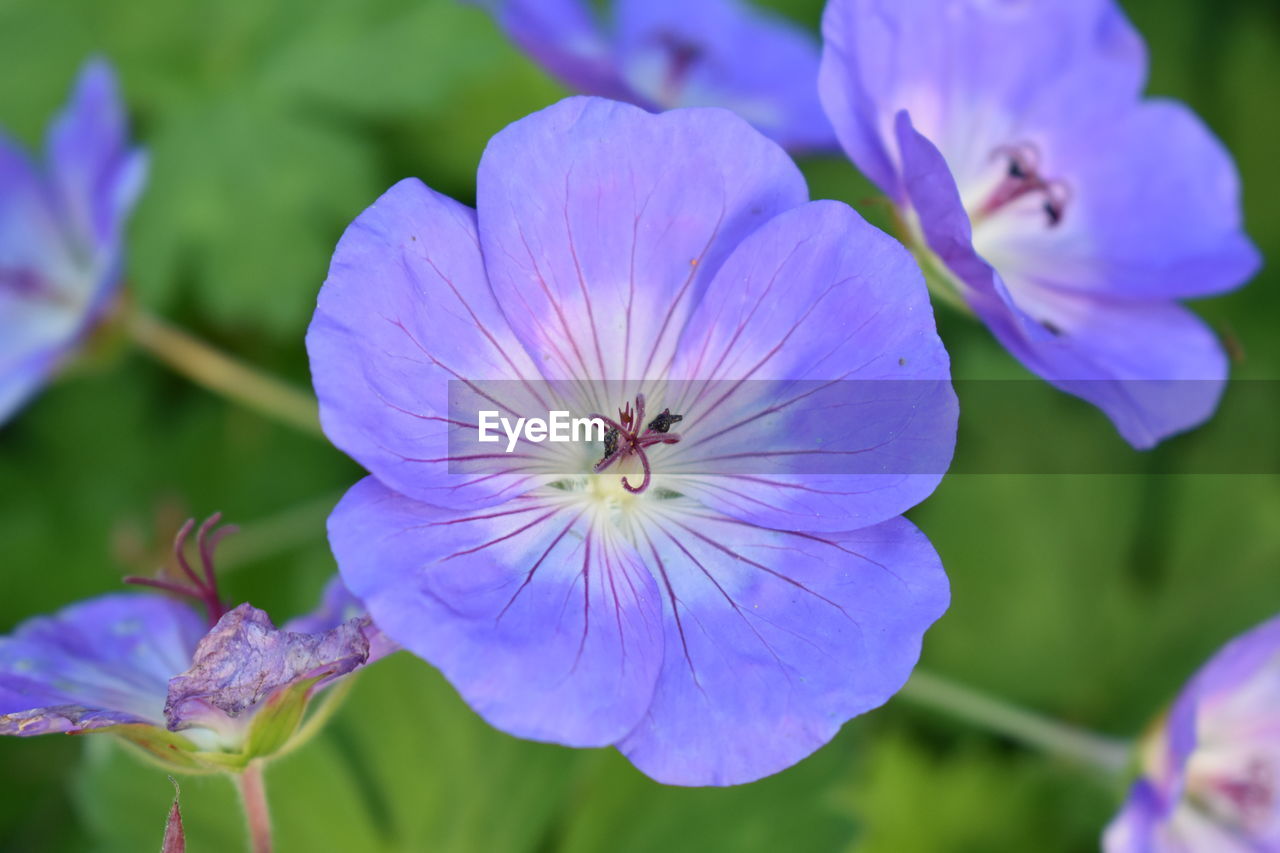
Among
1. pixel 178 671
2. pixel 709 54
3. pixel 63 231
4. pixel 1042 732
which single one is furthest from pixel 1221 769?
pixel 63 231

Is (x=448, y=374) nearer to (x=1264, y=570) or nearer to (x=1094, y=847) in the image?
(x=1094, y=847)

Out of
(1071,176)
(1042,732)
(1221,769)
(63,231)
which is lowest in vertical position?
(1221,769)

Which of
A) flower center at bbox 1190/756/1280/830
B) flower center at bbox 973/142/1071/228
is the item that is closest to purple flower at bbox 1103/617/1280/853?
flower center at bbox 1190/756/1280/830

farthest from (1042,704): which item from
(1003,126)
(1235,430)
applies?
(1003,126)

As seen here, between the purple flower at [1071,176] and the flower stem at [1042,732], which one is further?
the flower stem at [1042,732]

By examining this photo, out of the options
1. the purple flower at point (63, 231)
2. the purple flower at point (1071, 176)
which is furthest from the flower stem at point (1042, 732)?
the purple flower at point (63, 231)

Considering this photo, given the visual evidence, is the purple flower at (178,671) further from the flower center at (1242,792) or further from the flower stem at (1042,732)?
the flower center at (1242,792)

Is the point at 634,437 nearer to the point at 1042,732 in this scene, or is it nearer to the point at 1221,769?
the point at 1042,732
